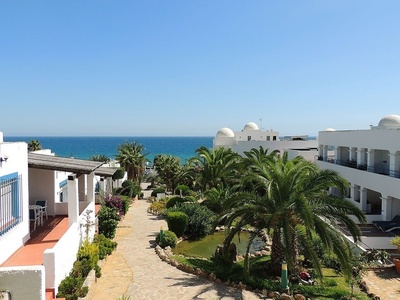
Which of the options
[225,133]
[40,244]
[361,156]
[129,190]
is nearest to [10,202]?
[40,244]

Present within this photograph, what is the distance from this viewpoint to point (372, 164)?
26656mm

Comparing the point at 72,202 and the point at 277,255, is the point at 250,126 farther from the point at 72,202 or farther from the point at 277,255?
the point at 72,202

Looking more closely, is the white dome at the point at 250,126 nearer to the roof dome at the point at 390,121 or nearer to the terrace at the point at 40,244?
the roof dome at the point at 390,121

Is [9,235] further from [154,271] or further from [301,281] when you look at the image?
[301,281]

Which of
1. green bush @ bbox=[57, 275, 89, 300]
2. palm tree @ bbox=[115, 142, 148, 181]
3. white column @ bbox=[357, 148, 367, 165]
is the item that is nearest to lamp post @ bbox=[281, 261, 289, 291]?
green bush @ bbox=[57, 275, 89, 300]

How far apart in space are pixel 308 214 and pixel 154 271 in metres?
7.00

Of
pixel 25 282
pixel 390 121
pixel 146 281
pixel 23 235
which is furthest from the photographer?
pixel 390 121

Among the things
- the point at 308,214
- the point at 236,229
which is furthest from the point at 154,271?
the point at 308,214

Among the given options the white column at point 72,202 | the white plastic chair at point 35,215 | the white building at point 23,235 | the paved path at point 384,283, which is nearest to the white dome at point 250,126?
the paved path at point 384,283

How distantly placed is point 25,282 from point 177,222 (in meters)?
12.2

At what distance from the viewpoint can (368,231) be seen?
21453mm

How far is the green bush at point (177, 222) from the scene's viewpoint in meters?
20.3

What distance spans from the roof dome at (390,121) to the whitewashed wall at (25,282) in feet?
99.8

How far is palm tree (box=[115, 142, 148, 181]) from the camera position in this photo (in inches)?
1582
